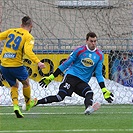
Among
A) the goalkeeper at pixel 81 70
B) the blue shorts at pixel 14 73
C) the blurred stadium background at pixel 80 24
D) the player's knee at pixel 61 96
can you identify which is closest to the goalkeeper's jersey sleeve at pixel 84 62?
the goalkeeper at pixel 81 70

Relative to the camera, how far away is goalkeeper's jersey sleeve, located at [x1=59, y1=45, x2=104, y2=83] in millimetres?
10891

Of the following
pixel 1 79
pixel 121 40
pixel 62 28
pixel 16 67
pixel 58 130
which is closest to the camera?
pixel 58 130

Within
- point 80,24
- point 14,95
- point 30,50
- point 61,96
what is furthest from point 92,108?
point 80,24

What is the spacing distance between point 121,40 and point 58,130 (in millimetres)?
7322

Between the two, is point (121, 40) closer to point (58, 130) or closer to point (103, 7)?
point (103, 7)

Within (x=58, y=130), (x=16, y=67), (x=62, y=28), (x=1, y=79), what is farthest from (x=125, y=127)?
(x=62, y=28)

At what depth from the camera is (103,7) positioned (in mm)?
16625

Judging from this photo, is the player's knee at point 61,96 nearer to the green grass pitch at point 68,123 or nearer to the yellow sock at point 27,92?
the green grass pitch at point 68,123

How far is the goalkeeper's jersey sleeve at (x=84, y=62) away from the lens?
10891mm

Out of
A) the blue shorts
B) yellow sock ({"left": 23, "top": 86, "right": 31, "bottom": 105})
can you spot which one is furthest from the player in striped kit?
yellow sock ({"left": 23, "top": 86, "right": 31, "bottom": 105})

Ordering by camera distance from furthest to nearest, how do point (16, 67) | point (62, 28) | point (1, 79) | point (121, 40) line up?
point (62, 28), point (121, 40), point (1, 79), point (16, 67)

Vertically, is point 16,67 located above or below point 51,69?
above

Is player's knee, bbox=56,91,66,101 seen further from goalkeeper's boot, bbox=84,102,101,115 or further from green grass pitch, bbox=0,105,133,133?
goalkeeper's boot, bbox=84,102,101,115

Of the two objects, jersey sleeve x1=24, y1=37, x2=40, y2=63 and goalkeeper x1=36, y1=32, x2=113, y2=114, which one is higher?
jersey sleeve x1=24, y1=37, x2=40, y2=63
